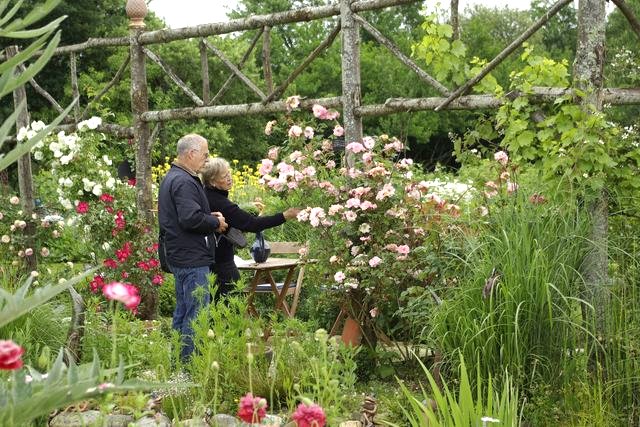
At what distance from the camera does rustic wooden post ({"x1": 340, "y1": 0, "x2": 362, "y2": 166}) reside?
6559 millimetres

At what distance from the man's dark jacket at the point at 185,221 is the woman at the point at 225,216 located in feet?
1.18

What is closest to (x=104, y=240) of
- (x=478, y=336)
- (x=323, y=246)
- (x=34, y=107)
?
(x=323, y=246)

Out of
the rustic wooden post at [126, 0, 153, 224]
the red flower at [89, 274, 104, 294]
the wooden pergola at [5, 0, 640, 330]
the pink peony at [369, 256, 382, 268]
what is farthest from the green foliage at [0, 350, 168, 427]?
the rustic wooden post at [126, 0, 153, 224]

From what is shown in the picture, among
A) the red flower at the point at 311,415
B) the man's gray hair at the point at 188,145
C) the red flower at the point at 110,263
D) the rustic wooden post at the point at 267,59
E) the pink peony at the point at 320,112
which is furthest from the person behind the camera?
the red flower at the point at 110,263

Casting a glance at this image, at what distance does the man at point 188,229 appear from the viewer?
5672mm

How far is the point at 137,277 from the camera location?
8023 millimetres

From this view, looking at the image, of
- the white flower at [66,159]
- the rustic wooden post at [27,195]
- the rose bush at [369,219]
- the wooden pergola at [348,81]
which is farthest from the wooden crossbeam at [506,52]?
the rustic wooden post at [27,195]

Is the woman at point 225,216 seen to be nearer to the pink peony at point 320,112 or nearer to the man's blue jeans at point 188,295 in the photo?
the man's blue jeans at point 188,295

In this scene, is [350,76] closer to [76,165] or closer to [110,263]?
[110,263]

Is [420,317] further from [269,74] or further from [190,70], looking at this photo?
[190,70]

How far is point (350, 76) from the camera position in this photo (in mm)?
6621

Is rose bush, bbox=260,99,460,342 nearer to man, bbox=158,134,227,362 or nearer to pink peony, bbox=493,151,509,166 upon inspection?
pink peony, bbox=493,151,509,166

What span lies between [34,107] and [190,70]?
11.6 ft

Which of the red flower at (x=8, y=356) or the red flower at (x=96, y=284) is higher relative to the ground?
the red flower at (x=8, y=356)
